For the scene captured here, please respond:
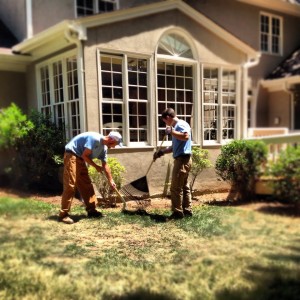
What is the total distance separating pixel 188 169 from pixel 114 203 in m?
0.87

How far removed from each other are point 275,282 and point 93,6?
6242 mm

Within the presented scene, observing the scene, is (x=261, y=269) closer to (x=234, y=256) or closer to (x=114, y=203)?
(x=234, y=256)

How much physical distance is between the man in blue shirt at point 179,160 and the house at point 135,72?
12cm

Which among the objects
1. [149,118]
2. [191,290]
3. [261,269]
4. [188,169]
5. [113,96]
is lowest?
[191,290]

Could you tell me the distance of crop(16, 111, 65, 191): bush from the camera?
2.08 meters

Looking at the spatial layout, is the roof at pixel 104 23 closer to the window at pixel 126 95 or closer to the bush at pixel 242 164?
the window at pixel 126 95

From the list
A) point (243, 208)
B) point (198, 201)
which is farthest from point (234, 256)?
point (198, 201)

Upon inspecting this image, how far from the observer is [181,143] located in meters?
3.47

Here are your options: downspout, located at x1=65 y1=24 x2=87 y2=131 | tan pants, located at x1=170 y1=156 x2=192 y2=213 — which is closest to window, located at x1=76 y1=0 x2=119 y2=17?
downspout, located at x1=65 y1=24 x2=87 y2=131

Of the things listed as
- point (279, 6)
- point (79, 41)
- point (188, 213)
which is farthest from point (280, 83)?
point (188, 213)

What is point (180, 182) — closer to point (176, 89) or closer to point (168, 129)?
point (168, 129)

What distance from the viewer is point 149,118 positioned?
399cm

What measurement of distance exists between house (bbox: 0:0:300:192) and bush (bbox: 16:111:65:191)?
0.23 m

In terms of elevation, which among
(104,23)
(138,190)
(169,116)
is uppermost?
(104,23)
